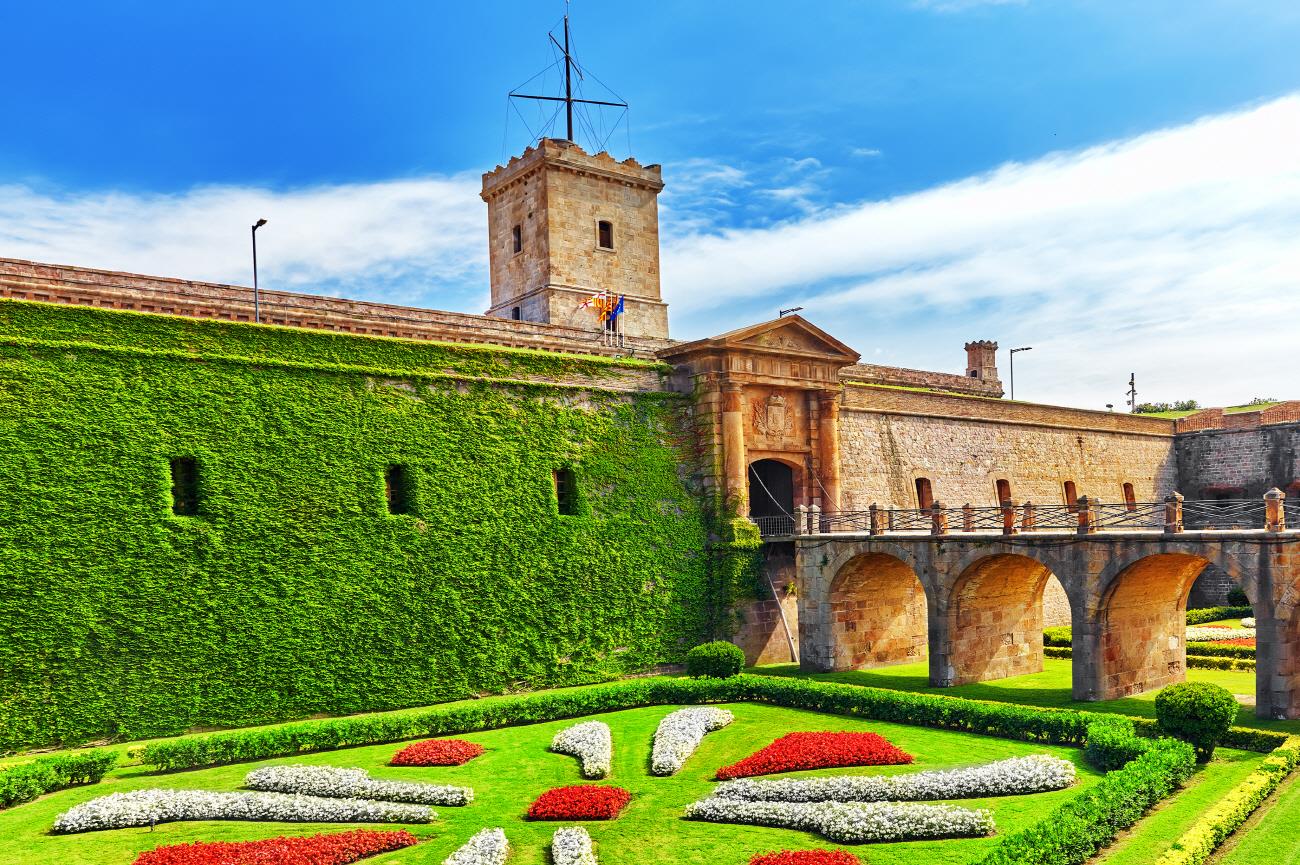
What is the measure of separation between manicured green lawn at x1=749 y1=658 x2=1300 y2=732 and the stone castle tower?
48.3ft

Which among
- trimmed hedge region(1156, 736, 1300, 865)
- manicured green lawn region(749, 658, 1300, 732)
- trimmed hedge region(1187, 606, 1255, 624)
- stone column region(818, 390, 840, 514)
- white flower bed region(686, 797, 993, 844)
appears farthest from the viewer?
trimmed hedge region(1187, 606, 1255, 624)

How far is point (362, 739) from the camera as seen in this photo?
2131 centimetres

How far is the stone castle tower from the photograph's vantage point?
3641 centimetres

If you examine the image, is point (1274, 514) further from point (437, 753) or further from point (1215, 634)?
point (437, 753)

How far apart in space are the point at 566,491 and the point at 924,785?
1449cm

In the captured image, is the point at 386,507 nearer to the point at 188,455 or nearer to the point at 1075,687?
the point at 188,455

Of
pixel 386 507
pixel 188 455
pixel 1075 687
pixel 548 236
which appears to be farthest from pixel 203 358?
pixel 1075 687

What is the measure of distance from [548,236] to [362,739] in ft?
66.5

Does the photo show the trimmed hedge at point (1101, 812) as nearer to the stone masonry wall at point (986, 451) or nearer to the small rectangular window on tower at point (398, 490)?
the small rectangular window on tower at point (398, 490)

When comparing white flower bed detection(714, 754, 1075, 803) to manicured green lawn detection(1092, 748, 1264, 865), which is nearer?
manicured green lawn detection(1092, 748, 1264, 865)

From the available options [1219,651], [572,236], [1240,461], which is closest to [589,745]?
[1219,651]

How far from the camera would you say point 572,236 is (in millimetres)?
36906

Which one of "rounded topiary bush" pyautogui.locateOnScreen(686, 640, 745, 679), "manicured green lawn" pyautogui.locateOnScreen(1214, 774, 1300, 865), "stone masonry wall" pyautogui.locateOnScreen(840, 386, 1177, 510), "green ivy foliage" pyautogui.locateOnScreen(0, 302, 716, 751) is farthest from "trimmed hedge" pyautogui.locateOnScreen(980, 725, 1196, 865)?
"stone masonry wall" pyautogui.locateOnScreen(840, 386, 1177, 510)

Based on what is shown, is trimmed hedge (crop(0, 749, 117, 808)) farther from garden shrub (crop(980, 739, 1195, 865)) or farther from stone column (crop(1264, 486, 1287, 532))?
stone column (crop(1264, 486, 1287, 532))
